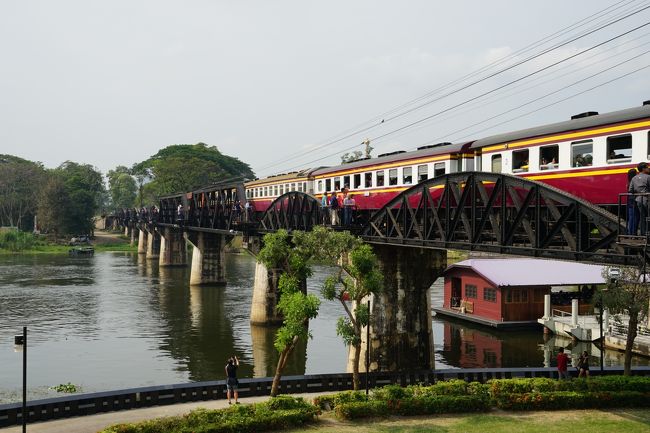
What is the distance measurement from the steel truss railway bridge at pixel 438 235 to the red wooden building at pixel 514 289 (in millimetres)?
14647


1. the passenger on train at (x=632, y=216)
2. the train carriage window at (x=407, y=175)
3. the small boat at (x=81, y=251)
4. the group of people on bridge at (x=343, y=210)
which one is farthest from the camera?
the small boat at (x=81, y=251)

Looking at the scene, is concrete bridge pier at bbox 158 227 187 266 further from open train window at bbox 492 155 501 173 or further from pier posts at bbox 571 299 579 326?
open train window at bbox 492 155 501 173

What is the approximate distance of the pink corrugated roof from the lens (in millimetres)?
49734

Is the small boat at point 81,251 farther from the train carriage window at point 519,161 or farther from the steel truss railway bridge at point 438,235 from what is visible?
the train carriage window at point 519,161

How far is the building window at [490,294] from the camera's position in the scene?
166 feet

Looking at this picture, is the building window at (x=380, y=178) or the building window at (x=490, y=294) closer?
the building window at (x=380, y=178)

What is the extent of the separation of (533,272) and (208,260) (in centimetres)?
4057

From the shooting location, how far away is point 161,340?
47.5 m

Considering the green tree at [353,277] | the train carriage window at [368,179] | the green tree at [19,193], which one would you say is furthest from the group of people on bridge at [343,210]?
the green tree at [19,193]

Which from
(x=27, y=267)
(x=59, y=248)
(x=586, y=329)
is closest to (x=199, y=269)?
(x=27, y=267)

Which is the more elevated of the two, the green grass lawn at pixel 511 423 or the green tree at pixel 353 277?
the green tree at pixel 353 277

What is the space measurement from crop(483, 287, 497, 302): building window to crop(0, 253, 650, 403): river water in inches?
100

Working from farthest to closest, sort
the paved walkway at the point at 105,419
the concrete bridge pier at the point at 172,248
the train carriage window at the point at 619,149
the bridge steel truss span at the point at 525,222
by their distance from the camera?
the concrete bridge pier at the point at 172,248 < the train carriage window at the point at 619,149 < the paved walkway at the point at 105,419 < the bridge steel truss span at the point at 525,222

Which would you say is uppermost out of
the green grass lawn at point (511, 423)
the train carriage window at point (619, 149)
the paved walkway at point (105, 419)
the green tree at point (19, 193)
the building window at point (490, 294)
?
the green tree at point (19, 193)
